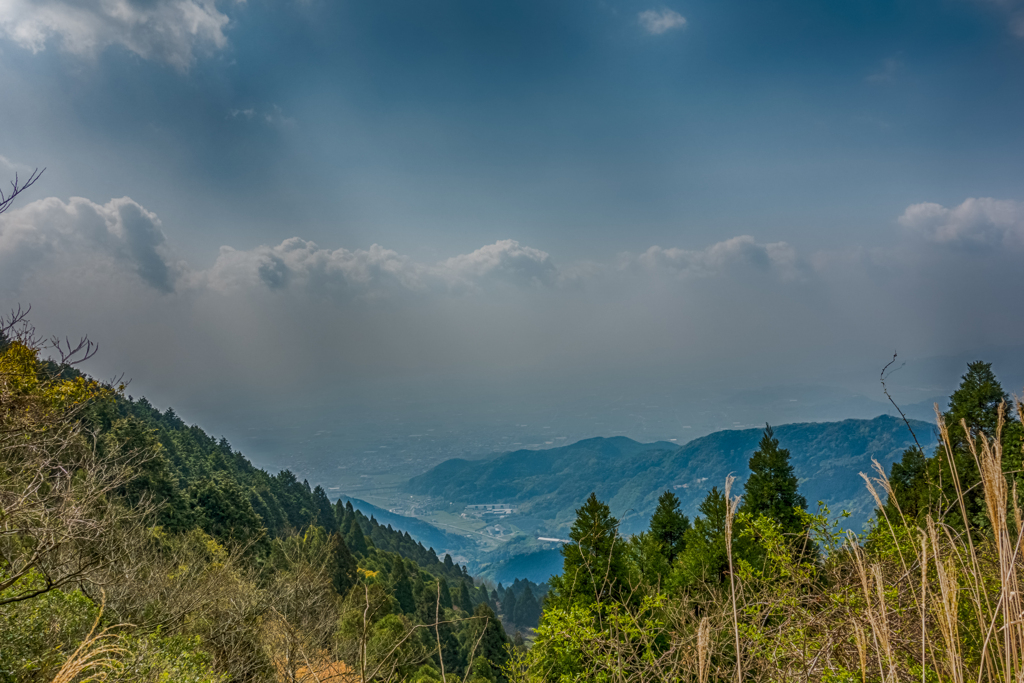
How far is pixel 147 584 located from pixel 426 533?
18801 cm

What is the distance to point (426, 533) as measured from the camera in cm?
18512

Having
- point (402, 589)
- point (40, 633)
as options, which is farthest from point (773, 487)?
point (402, 589)

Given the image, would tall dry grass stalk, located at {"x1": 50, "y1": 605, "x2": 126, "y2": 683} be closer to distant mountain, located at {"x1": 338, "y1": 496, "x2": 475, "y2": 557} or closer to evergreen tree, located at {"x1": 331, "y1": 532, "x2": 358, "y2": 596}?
evergreen tree, located at {"x1": 331, "y1": 532, "x2": 358, "y2": 596}

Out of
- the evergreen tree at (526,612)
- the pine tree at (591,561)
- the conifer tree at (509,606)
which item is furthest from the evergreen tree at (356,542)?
the pine tree at (591,561)

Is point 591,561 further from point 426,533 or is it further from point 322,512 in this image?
point 426,533

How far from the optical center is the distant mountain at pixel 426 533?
17650cm

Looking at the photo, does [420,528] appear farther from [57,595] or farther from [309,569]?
[57,595]

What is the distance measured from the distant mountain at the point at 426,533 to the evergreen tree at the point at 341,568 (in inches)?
6034

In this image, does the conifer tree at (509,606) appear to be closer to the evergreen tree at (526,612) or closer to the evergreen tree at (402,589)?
the evergreen tree at (526,612)

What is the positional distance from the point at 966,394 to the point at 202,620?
2596 centimetres

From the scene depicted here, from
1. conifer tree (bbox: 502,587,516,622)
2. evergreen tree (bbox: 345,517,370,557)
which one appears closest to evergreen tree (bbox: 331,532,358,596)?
evergreen tree (bbox: 345,517,370,557)

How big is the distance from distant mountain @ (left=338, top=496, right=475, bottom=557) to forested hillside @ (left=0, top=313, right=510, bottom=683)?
152 m

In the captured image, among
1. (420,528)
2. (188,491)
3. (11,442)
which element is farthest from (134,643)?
(420,528)

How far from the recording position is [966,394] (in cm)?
1670
